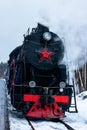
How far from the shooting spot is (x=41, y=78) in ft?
47.4

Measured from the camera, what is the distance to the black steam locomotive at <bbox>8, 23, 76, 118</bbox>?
13836 mm

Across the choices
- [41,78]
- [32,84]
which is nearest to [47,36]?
[41,78]

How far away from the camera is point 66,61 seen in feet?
48.3

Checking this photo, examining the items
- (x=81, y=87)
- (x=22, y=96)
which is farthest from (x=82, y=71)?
(x=22, y=96)

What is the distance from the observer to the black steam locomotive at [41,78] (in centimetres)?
1384

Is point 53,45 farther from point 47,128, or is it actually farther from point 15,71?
point 47,128

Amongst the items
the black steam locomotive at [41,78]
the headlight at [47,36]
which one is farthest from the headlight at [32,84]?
the headlight at [47,36]

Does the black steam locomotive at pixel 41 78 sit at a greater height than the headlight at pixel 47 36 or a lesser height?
lesser

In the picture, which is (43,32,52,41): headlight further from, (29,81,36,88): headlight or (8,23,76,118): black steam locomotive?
(29,81,36,88): headlight

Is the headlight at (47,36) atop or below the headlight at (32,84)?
atop

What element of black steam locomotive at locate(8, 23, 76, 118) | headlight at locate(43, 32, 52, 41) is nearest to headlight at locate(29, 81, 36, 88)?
black steam locomotive at locate(8, 23, 76, 118)

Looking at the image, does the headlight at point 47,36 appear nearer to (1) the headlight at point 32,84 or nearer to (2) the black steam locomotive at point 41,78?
(2) the black steam locomotive at point 41,78

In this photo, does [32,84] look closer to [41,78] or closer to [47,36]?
[41,78]

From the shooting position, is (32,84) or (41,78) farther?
(41,78)
